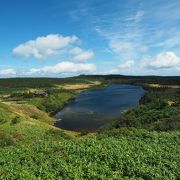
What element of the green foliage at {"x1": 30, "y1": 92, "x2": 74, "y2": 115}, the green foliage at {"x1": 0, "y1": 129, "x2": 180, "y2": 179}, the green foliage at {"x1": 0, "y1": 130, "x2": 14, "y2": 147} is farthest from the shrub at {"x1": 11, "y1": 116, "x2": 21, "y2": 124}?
the green foliage at {"x1": 30, "y1": 92, "x2": 74, "y2": 115}

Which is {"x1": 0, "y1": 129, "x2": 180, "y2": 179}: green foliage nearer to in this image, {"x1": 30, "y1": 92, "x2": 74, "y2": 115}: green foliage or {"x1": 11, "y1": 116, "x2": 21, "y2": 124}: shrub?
{"x1": 11, "y1": 116, "x2": 21, "y2": 124}: shrub

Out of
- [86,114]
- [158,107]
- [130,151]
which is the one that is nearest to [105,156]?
[130,151]

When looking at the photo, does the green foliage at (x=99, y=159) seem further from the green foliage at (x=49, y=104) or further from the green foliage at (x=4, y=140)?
the green foliage at (x=49, y=104)

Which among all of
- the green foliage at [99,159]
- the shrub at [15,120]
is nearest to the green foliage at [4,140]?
the shrub at [15,120]

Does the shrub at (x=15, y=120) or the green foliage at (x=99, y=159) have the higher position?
the green foliage at (x=99, y=159)

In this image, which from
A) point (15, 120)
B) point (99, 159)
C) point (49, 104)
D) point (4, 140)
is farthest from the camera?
point (49, 104)

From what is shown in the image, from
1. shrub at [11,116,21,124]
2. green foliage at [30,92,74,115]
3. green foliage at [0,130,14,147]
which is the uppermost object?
shrub at [11,116,21,124]

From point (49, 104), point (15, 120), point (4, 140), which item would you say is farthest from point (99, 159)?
point (49, 104)

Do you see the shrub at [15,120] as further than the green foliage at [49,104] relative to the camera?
No

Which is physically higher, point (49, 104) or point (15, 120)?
point (15, 120)

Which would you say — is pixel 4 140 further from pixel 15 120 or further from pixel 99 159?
pixel 99 159

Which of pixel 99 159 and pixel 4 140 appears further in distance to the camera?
pixel 4 140

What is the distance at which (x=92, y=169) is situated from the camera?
100 feet

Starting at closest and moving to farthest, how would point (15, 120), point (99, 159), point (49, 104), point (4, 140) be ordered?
point (99, 159) < point (4, 140) < point (15, 120) < point (49, 104)
